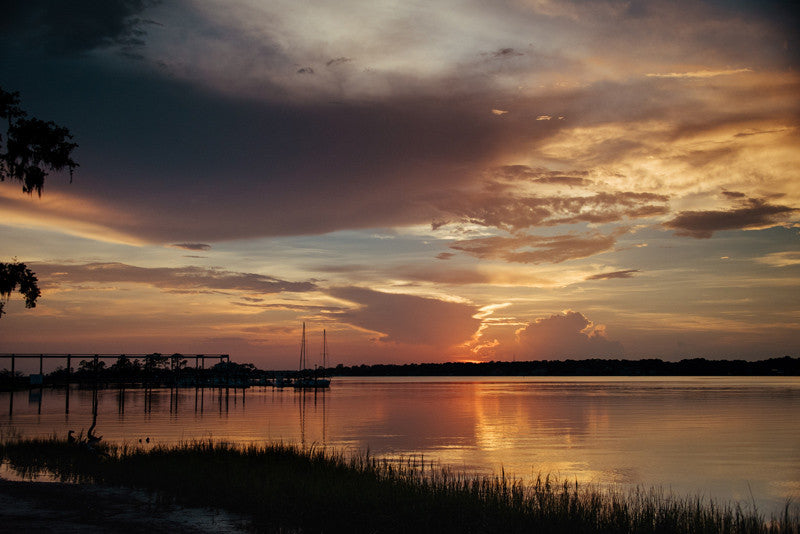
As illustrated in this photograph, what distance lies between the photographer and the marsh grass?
51.1ft

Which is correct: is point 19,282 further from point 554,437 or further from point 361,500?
point 554,437

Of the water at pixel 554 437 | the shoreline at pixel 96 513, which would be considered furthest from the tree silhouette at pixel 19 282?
the water at pixel 554 437

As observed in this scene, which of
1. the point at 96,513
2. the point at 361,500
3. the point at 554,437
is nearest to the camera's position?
the point at 96,513

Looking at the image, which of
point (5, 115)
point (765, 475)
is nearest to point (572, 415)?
point (765, 475)

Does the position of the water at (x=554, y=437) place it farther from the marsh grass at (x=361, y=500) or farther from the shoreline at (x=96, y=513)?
the shoreline at (x=96, y=513)

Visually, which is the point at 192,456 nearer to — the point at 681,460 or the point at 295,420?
the point at 681,460

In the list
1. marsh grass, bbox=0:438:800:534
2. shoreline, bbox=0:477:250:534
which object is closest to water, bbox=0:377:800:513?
marsh grass, bbox=0:438:800:534

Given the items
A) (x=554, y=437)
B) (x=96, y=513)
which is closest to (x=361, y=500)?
(x=96, y=513)

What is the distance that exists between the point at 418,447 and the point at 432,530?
1022 inches

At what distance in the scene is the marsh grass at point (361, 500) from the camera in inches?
613

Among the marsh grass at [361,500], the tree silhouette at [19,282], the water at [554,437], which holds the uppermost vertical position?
the tree silhouette at [19,282]

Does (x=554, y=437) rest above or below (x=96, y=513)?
below

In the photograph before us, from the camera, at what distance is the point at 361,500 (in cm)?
1716

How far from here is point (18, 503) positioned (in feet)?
54.0
